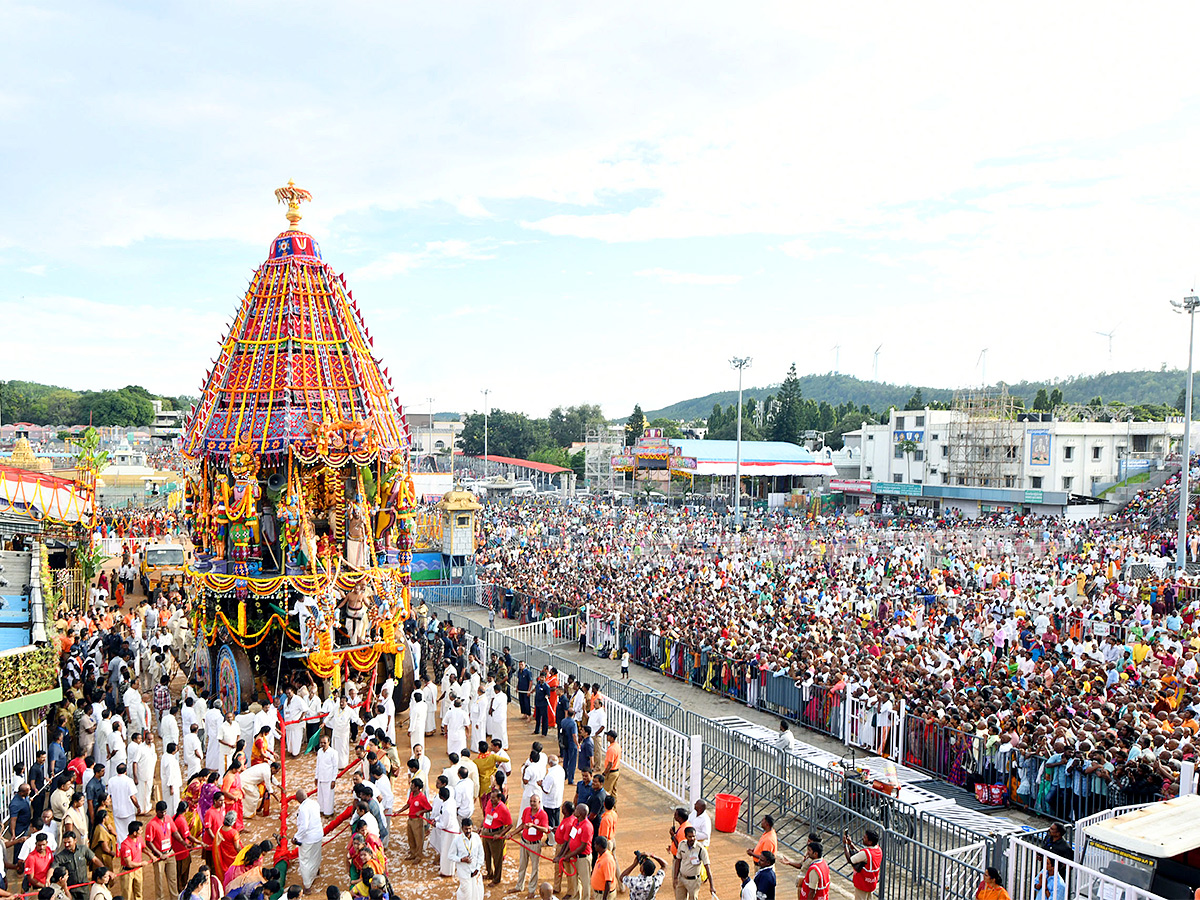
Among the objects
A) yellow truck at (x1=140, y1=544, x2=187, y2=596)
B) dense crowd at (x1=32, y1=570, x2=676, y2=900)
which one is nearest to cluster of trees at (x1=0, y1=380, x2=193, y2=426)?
yellow truck at (x1=140, y1=544, x2=187, y2=596)

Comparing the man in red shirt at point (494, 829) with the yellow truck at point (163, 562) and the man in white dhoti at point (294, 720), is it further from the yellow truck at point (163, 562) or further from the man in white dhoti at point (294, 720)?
the yellow truck at point (163, 562)

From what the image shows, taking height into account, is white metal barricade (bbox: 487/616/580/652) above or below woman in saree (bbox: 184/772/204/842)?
below

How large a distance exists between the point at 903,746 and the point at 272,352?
40.7 ft

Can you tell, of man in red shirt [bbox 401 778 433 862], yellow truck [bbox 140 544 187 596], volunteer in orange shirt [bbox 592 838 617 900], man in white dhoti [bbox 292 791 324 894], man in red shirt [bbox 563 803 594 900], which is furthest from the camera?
yellow truck [bbox 140 544 187 596]

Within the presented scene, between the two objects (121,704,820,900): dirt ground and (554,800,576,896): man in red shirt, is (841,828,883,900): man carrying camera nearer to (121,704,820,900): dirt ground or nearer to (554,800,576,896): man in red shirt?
(121,704,820,900): dirt ground

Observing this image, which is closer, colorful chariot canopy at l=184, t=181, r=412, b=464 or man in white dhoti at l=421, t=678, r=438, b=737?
man in white dhoti at l=421, t=678, r=438, b=737

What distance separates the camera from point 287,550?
50.1 feet

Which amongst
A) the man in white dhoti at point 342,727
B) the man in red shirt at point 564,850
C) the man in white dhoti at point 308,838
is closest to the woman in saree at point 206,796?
the man in white dhoti at point 308,838

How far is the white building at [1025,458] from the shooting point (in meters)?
51.2

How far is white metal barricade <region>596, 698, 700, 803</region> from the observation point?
40.7 ft

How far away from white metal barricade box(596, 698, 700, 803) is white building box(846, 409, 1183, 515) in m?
40.5

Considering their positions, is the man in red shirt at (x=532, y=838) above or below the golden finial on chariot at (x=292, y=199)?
below

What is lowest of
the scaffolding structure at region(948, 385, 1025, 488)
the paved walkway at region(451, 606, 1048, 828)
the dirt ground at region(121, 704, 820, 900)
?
the paved walkway at region(451, 606, 1048, 828)

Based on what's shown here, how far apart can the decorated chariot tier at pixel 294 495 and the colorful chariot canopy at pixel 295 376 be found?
24mm
